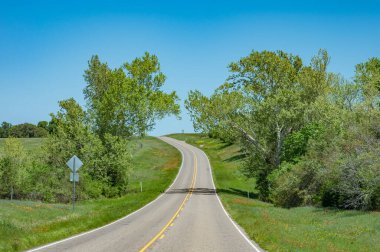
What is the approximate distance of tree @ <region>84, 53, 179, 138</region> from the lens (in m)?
57.1

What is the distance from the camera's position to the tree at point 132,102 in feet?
187

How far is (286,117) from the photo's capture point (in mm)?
53844

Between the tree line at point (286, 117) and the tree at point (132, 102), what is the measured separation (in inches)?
156

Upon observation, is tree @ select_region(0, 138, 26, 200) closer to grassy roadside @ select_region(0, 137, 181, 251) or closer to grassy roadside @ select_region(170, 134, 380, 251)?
grassy roadside @ select_region(0, 137, 181, 251)

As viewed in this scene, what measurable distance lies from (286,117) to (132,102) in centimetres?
1811

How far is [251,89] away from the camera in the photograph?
5809cm

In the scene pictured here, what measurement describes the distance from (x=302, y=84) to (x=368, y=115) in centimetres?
1977

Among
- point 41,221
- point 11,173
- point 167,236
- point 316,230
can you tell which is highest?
point 11,173

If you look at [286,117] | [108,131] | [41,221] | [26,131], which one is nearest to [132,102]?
[108,131]

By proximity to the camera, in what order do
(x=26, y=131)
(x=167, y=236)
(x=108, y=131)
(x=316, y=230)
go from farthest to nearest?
(x=26, y=131) → (x=108, y=131) → (x=316, y=230) → (x=167, y=236)

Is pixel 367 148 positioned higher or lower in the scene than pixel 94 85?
lower

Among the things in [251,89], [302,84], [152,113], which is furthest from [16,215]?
[302,84]

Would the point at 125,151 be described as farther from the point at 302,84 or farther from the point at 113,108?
the point at 302,84

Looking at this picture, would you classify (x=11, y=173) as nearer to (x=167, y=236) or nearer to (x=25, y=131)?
(x=167, y=236)
